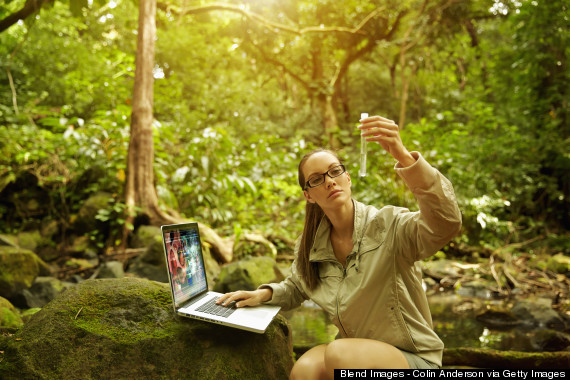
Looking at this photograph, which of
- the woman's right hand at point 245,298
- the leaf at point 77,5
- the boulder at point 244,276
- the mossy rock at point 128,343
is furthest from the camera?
the boulder at point 244,276

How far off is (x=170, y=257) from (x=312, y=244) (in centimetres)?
70

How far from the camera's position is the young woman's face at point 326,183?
1.88 meters

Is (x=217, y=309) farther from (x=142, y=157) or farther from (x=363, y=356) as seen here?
(x=142, y=157)

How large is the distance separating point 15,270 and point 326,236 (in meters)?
4.03

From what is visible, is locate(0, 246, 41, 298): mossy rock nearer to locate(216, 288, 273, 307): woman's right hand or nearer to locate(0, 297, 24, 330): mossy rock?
locate(0, 297, 24, 330): mossy rock

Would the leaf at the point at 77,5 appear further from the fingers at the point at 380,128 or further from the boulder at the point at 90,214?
the fingers at the point at 380,128

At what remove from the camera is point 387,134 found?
5.11 ft

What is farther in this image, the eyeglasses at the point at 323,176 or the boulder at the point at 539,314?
the boulder at the point at 539,314

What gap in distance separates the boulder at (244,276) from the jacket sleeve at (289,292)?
2.52m

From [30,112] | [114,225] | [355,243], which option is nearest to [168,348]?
[355,243]

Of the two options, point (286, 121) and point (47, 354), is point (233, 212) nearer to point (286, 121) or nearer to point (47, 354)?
point (47, 354)

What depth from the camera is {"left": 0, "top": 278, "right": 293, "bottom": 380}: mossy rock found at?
5.68 ft

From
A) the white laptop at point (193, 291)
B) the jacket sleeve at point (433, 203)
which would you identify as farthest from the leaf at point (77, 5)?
the jacket sleeve at point (433, 203)

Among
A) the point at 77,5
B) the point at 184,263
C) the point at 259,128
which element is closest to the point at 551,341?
the point at 184,263
